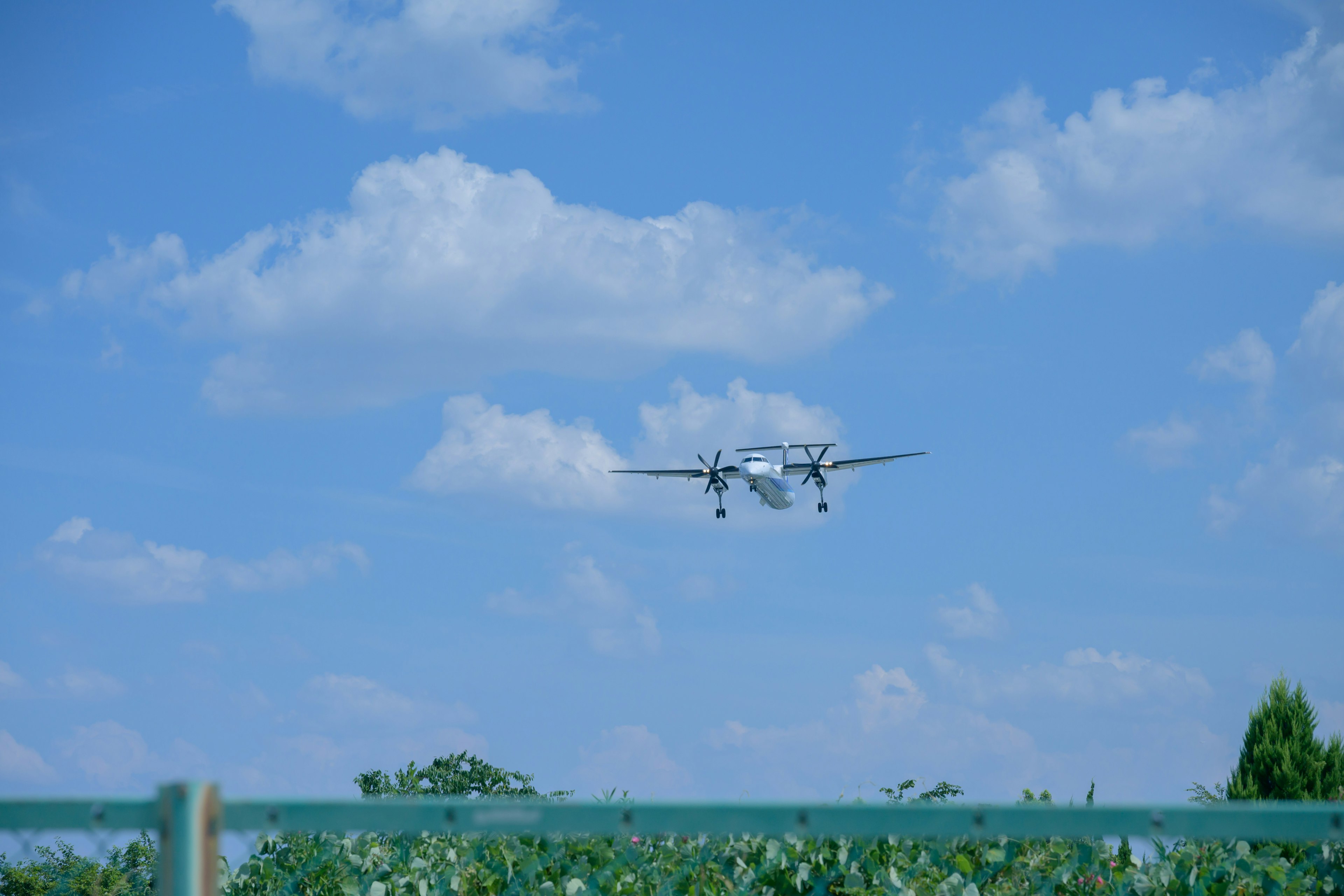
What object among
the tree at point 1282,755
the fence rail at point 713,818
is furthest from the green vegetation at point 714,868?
the tree at point 1282,755

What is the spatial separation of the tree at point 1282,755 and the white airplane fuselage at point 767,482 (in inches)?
1032

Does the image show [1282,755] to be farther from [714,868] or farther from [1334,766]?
[714,868]

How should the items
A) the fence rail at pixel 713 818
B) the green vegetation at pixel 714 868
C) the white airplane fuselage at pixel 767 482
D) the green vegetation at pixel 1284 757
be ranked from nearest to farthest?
the fence rail at pixel 713 818, the green vegetation at pixel 714 868, the green vegetation at pixel 1284 757, the white airplane fuselage at pixel 767 482

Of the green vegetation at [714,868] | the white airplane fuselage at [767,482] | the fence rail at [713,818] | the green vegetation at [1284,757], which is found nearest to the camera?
the fence rail at [713,818]

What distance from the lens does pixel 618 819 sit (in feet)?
13.0

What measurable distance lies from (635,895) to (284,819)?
1.89m

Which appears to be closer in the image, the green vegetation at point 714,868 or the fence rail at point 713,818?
the fence rail at point 713,818

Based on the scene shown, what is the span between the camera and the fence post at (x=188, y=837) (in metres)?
3.97

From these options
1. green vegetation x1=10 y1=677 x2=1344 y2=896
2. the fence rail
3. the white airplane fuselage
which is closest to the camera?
the fence rail

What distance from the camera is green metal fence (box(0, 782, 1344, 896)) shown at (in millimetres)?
3934

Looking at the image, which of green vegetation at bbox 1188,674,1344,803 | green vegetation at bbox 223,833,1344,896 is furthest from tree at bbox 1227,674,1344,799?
green vegetation at bbox 223,833,1344,896

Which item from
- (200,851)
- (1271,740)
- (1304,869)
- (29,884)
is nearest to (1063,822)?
(1304,869)

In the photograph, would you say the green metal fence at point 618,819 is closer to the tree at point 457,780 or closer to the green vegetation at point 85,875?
the green vegetation at point 85,875

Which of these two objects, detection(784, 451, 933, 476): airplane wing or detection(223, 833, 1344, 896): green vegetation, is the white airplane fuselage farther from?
detection(223, 833, 1344, 896): green vegetation
